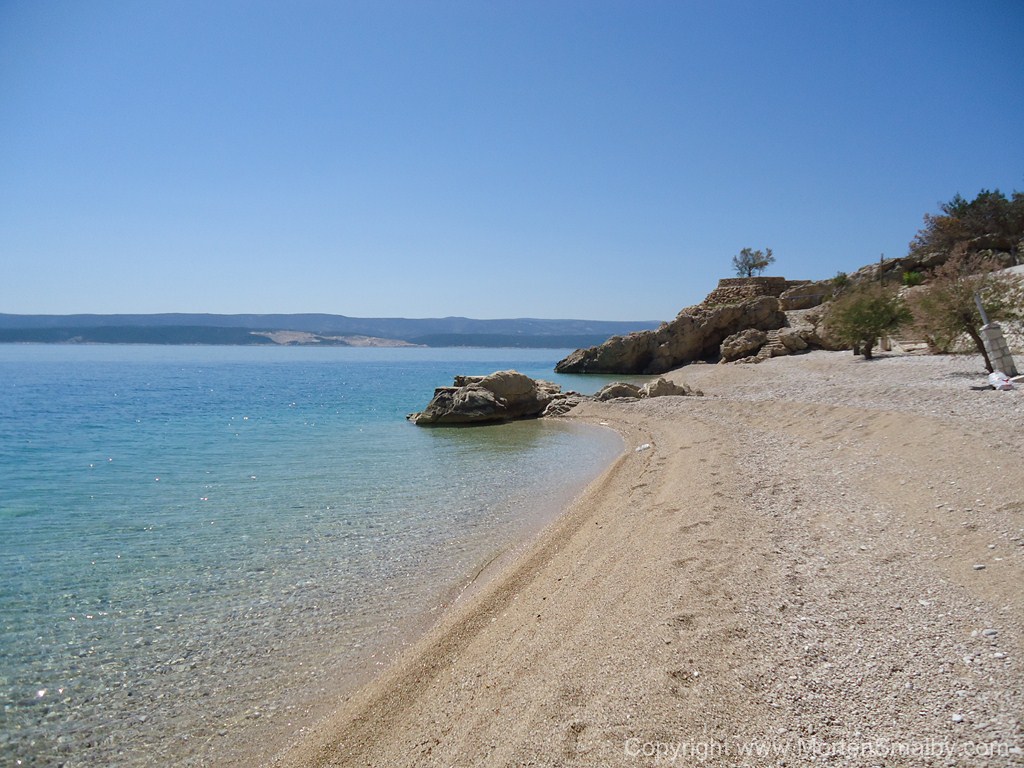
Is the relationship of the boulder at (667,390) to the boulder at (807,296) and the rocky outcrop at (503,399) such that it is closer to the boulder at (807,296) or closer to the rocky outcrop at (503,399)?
the rocky outcrop at (503,399)

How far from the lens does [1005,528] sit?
5660mm

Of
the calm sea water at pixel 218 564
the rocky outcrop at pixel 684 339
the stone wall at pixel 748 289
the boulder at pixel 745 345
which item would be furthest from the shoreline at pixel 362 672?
the stone wall at pixel 748 289

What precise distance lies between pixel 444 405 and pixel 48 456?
13253 millimetres

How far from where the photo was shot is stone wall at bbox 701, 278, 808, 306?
51.2 m

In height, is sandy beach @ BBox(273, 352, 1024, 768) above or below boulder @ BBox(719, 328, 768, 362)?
below

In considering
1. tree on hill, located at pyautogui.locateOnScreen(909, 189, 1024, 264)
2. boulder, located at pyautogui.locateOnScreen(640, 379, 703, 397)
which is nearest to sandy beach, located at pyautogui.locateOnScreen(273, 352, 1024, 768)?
boulder, located at pyautogui.locateOnScreen(640, 379, 703, 397)

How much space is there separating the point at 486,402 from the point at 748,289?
35849mm

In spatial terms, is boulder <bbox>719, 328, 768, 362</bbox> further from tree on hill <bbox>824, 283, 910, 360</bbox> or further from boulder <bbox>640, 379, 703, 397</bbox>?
boulder <bbox>640, 379, 703, 397</bbox>

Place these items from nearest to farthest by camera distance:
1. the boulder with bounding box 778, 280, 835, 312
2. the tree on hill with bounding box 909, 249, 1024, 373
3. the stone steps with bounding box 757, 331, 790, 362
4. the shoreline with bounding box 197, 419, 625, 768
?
the shoreline with bounding box 197, 419, 625, 768 → the tree on hill with bounding box 909, 249, 1024, 373 → the stone steps with bounding box 757, 331, 790, 362 → the boulder with bounding box 778, 280, 835, 312

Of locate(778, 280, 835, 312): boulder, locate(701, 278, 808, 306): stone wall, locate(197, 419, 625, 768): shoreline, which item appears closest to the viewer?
locate(197, 419, 625, 768): shoreline

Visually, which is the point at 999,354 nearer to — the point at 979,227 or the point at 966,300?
the point at 966,300

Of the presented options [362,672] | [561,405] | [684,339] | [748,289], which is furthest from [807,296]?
[362,672]

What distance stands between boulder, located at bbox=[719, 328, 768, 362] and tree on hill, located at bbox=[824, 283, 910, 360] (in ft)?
47.0

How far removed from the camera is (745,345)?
40031 millimetres
